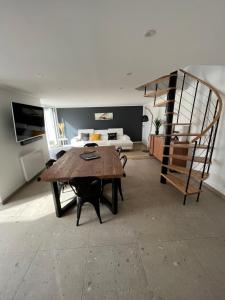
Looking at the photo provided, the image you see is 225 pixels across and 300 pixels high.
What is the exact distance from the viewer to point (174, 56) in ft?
5.57

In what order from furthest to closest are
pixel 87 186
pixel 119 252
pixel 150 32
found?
pixel 87 186, pixel 119 252, pixel 150 32

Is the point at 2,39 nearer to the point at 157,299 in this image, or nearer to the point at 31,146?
the point at 157,299

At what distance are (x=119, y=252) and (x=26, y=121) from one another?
3.17 metres

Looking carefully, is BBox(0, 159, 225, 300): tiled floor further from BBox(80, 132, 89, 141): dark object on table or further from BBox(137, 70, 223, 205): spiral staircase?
BBox(80, 132, 89, 141): dark object on table

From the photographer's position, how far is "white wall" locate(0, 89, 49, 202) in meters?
2.66

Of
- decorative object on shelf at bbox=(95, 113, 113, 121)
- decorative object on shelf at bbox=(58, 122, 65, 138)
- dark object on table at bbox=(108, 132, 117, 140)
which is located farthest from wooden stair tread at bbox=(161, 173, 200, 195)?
decorative object on shelf at bbox=(58, 122, 65, 138)

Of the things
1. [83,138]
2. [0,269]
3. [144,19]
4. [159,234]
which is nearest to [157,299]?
[159,234]

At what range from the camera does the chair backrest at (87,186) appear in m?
1.82

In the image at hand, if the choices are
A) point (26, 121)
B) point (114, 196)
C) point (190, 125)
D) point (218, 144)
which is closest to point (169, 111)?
point (190, 125)

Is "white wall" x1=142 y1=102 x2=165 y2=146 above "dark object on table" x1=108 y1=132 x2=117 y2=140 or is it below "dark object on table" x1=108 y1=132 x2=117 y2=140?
above

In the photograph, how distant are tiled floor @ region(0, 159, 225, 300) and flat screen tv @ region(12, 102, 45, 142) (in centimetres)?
149

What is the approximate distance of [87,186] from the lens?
6.16 ft

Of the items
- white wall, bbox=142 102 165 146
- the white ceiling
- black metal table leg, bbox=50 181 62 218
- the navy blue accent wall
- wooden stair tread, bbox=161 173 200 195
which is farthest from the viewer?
the navy blue accent wall

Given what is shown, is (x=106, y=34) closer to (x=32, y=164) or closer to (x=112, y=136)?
(x=32, y=164)
